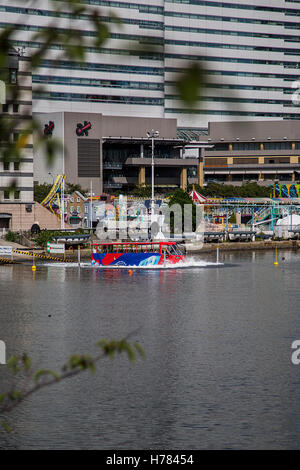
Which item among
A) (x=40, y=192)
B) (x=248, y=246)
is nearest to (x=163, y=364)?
(x=248, y=246)

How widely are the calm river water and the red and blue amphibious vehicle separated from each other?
1143 cm

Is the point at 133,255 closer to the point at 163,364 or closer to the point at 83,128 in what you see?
the point at 163,364

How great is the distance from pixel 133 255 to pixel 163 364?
41192 mm

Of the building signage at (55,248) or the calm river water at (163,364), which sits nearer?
the calm river water at (163,364)

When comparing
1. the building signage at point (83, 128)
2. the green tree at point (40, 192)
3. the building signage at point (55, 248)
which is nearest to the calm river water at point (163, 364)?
the building signage at point (55, 248)

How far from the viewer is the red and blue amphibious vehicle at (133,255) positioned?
6956 cm

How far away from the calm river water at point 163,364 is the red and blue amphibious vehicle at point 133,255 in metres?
11.4

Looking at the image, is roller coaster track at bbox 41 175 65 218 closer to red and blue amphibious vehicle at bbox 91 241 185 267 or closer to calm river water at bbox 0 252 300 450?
red and blue amphibious vehicle at bbox 91 241 185 267

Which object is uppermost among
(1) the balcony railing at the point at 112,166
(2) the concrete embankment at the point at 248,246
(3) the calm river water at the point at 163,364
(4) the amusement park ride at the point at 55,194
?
(1) the balcony railing at the point at 112,166

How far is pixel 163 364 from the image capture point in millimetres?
28797

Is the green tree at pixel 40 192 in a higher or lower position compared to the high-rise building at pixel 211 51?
lower

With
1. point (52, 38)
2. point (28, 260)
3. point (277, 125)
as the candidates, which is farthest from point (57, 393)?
point (277, 125)

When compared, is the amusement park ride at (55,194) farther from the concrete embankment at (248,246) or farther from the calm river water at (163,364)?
the calm river water at (163,364)

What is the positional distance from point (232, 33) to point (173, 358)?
494ft
